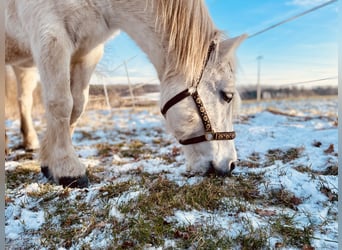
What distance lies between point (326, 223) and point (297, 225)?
172 mm

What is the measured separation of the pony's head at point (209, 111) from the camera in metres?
2.21

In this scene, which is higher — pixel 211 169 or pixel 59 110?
pixel 59 110

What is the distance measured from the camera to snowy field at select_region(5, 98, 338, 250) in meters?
1.50

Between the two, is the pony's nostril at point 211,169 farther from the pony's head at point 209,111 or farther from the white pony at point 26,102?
the white pony at point 26,102

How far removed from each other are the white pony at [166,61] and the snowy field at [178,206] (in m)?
0.29

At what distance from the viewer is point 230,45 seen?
2.23m

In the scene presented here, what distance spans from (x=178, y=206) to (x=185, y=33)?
1.28 meters

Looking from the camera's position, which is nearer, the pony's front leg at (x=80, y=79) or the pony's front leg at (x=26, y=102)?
the pony's front leg at (x=80, y=79)

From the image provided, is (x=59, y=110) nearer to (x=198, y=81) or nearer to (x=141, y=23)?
(x=141, y=23)

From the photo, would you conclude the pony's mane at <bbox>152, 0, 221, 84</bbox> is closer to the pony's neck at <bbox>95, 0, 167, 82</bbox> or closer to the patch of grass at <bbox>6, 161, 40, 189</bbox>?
the pony's neck at <bbox>95, 0, 167, 82</bbox>

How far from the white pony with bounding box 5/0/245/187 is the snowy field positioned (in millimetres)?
286

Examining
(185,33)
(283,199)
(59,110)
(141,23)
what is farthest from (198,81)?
(59,110)

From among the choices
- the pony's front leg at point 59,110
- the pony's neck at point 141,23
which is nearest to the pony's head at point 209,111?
the pony's neck at point 141,23

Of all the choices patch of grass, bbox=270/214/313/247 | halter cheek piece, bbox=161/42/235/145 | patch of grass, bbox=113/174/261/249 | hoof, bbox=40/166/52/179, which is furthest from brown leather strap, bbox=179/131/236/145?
hoof, bbox=40/166/52/179
